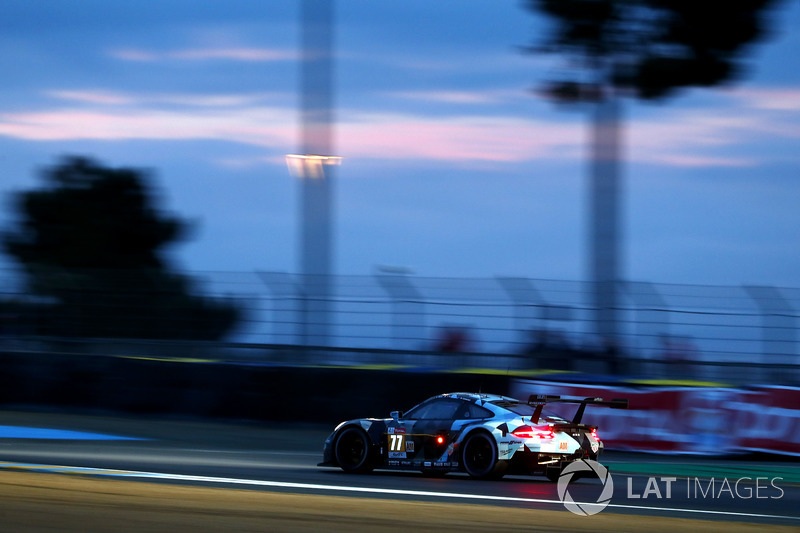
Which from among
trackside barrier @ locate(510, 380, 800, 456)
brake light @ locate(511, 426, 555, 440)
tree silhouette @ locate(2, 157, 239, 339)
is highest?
tree silhouette @ locate(2, 157, 239, 339)

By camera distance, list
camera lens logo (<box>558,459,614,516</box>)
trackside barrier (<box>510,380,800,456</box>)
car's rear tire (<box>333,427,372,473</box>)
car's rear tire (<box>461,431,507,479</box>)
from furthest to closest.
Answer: trackside barrier (<box>510,380,800,456</box>) → car's rear tire (<box>333,427,372,473</box>) → car's rear tire (<box>461,431,507,479</box>) → camera lens logo (<box>558,459,614,516</box>)

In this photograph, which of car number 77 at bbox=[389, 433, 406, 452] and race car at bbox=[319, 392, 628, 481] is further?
car number 77 at bbox=[389, 433, 406, 452]

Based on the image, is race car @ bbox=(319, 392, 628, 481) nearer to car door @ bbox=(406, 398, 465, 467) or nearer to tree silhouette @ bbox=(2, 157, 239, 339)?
car door @ bbox=(406, 398, 465, 467)

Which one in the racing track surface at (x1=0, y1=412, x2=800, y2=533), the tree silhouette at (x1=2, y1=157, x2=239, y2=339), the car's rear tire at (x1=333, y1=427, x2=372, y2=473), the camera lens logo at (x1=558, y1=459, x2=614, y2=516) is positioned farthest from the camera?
the tree silhouette at (x1=2, y1=157, x2=239, y2=339)

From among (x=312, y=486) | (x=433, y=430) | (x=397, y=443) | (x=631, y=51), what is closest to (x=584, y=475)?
(x=433, y=430)

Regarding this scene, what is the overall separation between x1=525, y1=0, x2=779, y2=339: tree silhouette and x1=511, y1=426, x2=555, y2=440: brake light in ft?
23.8

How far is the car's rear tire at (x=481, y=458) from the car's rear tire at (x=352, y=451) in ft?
3.86

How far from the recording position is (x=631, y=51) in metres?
17.2

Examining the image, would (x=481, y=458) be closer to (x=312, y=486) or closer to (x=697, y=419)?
(x=312, y=486)

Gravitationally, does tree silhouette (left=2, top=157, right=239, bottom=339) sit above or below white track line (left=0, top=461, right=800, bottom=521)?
above

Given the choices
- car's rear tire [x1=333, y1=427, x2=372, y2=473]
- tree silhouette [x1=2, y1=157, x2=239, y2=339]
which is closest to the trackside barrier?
car's rear tire [x1=333, y1=427, x2=372, y2=473]

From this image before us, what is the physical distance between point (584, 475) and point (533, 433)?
754 mm

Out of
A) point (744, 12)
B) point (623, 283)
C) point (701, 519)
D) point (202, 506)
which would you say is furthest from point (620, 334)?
point (202, 506)

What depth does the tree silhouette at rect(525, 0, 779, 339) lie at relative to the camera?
16.8 m
